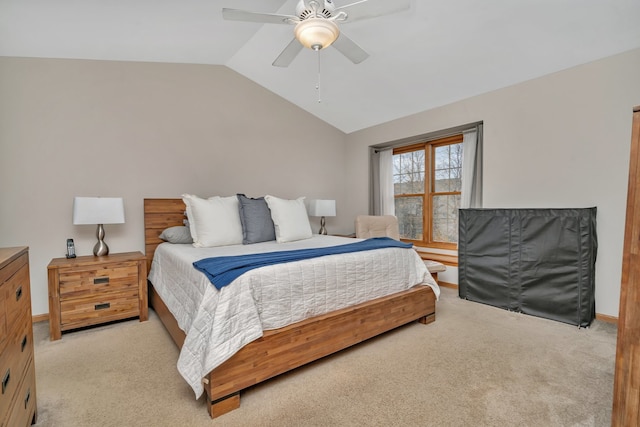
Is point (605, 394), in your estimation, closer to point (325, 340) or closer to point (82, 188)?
point (325, 340)

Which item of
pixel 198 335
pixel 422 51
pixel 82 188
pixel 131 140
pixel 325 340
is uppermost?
pixel 422 51

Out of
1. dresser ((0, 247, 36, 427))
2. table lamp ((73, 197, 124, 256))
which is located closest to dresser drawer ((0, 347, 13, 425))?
dresser ((0, 247, 36, 427))

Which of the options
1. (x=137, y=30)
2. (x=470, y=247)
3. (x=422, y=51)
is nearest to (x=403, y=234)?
(x=470, y=247)

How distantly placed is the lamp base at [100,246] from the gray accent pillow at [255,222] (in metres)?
1.28

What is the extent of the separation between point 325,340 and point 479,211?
7.67 feet

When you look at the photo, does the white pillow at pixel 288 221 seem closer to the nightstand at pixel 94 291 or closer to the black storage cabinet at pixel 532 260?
the nightstand at pixel 94 291

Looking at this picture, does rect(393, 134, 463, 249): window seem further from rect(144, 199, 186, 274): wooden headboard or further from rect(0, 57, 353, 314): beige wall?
rect(144, 199, 186, 274): wooden headboard

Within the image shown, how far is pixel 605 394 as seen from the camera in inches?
65.6

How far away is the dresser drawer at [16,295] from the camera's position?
1.15 meters

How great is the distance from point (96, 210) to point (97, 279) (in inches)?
23.8

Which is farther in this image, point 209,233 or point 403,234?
point 403,234

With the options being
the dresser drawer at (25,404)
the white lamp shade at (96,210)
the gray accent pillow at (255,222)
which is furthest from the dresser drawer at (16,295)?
the gray accent pillow at (255,222)

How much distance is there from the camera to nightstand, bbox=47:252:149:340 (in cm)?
239

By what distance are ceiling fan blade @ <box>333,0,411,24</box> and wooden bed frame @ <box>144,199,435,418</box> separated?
6.33 ft
